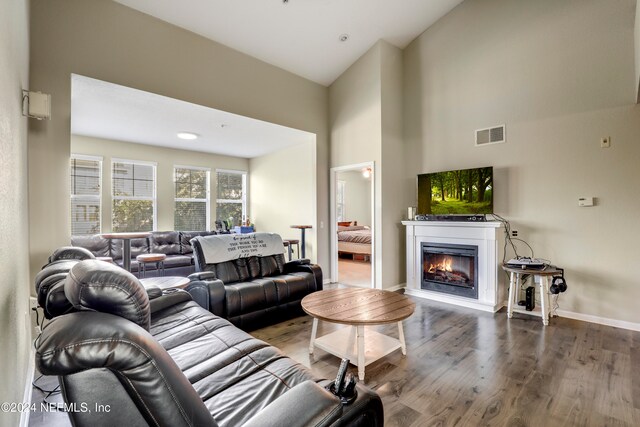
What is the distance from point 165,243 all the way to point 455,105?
17.8ft

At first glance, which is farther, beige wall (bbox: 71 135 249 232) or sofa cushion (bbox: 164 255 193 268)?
beige wall (bbox: 71 135 249 232)

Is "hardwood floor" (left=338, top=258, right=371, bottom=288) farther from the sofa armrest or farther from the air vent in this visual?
the sofa armrest

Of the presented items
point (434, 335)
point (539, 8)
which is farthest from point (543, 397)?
point (539, 8)

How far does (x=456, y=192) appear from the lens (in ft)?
14.0

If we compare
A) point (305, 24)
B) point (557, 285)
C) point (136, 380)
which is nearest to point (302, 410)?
point (136, 380)

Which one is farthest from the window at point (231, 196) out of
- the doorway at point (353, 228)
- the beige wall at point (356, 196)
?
the beige wall at point (356, 196)

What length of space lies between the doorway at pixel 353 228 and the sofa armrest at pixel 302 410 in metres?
3.73

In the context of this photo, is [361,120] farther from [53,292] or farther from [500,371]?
[53,292]

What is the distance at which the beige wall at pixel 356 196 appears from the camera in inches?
376

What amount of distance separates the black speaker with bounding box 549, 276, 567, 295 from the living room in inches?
7.6

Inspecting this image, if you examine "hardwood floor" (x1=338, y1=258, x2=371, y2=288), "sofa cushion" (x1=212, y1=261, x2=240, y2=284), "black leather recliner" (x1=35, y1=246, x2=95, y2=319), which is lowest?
"hardwood floor" (x1=338, y1=258, x2=371, y2=288)

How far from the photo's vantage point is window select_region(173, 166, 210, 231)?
6398 mm

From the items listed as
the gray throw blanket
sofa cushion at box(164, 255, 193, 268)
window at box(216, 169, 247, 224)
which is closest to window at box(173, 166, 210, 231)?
window at box(216, 169, 247, 224)

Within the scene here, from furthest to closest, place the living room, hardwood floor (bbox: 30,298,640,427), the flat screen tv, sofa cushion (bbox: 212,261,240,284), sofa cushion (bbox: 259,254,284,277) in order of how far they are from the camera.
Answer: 1. the flat screen tv
2. sofa cushion (bbox: 259,254,284,277)
3. sofa cushion (bbox: 212,261,240,284)
4. the living room
5. hardwood floor (bbox: 30,298,640,427)
